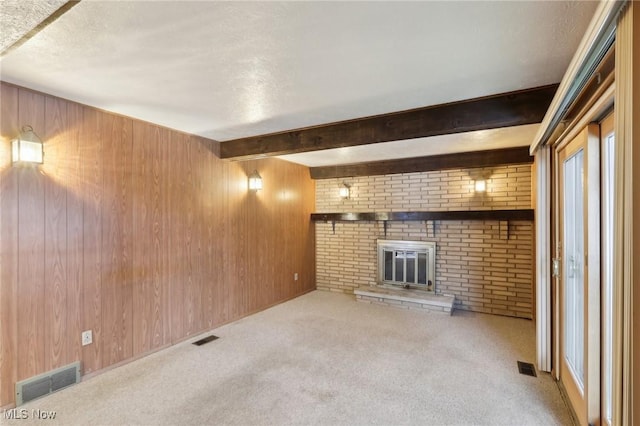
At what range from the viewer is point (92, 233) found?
8.79 ft

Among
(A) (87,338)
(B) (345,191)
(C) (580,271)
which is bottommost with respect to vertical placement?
(A) (87,338)

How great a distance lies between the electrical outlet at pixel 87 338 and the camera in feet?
8.55

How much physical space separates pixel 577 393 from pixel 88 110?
14.4 feet

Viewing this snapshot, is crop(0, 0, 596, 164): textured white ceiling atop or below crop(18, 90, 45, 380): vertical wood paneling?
atop

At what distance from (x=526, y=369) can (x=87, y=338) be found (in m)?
3.91

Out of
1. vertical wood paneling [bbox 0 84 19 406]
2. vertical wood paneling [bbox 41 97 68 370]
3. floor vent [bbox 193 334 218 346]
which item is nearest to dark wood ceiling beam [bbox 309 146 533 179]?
floor vent [bbox 193 334 218 346]

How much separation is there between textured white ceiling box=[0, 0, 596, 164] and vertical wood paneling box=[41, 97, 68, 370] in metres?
0.25

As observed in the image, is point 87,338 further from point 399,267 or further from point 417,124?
point 399,267

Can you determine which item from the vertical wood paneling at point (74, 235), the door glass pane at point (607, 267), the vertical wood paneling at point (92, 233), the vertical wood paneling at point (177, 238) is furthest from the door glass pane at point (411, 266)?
the vertical wood paneling at point (74, 235)

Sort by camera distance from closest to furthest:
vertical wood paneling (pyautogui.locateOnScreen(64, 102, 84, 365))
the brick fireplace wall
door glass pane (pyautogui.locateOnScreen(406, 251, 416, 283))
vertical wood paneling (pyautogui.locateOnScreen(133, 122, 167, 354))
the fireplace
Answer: vertical wood paneling (pyautogui.locateOnScreen(64, 102, 84, 365)), vertical wood paneling (pyautogui.locateOnScreen(133, 122, 167, 354)), the brick fireplace wall, the fireplace, door glass pane (pyautogui.locateOnScreen(406, 251, 416, 283))

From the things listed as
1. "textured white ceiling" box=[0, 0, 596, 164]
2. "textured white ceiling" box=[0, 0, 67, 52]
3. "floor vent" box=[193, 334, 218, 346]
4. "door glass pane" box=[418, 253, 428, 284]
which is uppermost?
"textured white ceiling" box=[0, 0, 596, 164]

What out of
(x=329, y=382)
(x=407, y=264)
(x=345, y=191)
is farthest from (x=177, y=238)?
(x=407, y=264)

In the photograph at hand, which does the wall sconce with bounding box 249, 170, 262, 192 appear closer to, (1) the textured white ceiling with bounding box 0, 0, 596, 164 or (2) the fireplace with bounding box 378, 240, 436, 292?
(1) the textured white ceiling with bounding box 0, 0, 596, 164

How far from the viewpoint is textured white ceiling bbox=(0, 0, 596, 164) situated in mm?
1431
